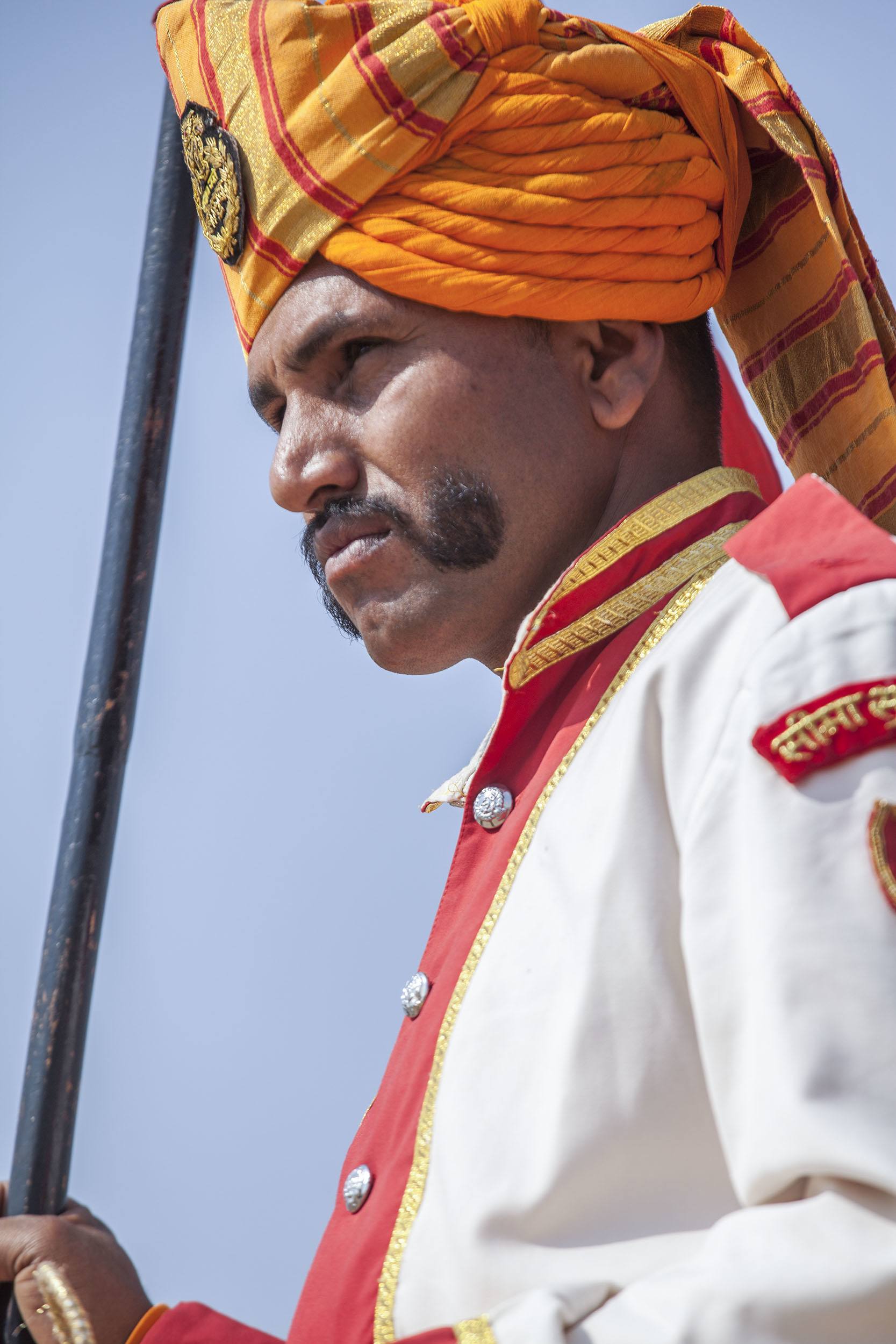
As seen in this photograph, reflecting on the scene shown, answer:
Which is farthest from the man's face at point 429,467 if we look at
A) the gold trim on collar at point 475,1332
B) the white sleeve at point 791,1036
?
the gold trim on collar at point 475,1332

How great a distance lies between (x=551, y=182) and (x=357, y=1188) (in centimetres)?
166

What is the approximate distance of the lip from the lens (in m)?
2.36

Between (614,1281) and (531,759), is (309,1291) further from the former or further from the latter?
(531,759)

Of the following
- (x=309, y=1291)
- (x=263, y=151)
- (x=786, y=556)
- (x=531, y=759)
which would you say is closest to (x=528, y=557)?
(x=531, y=759)

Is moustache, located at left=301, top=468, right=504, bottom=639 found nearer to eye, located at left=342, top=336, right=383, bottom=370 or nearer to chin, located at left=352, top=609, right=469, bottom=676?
chin, located at left=352, top=609, right=469, bottom=676

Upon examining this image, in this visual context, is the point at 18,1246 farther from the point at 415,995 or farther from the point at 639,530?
the point at 639,530

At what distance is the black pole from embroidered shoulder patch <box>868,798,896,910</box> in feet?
4.79

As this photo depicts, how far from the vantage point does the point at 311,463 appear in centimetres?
241

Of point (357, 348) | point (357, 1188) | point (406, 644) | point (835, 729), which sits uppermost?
point (357, 348)

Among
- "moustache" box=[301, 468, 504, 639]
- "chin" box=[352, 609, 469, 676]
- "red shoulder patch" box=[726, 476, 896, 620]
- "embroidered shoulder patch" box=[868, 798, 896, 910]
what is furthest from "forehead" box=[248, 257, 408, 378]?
"embroidered shoulder patch" box=[868, 798, 896, 910]

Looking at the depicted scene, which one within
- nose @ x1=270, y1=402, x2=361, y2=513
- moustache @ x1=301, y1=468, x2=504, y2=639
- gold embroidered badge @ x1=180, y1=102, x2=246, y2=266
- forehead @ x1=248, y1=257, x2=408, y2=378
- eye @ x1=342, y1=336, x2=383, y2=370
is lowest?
moustache @ x1=301, y1=468, x2=504, y2=639

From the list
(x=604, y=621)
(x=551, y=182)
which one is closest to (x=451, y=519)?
(x=604, y=621)

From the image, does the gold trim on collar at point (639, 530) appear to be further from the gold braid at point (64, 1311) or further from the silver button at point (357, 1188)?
the gold braid at point (64, 1311)

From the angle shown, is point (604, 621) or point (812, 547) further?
point (604, 621)
